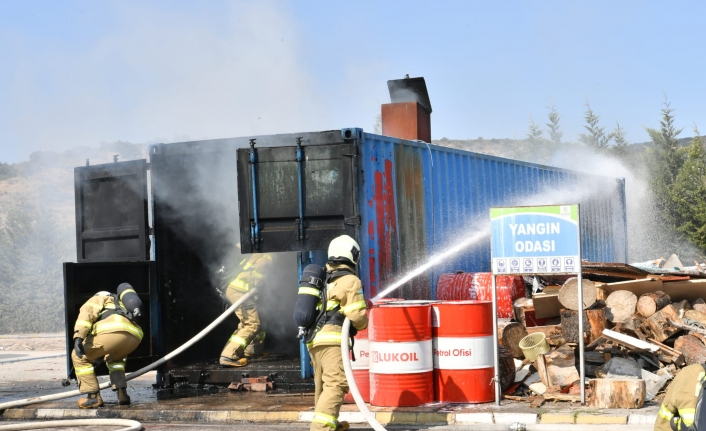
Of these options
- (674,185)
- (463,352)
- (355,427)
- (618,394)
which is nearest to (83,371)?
(355,427)

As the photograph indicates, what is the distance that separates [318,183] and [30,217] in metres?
39.6

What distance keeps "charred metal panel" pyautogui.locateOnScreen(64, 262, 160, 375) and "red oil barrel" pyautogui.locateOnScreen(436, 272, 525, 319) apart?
3966mm

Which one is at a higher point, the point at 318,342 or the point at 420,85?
the point at 420,85

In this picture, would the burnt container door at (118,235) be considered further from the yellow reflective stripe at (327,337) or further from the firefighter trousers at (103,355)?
the yellow reflective stripe at (327,337)

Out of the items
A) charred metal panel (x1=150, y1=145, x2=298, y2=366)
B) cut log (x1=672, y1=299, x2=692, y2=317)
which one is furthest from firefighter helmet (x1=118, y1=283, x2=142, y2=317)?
cut log (x1=672, y1=299, x2=692, y2=317)

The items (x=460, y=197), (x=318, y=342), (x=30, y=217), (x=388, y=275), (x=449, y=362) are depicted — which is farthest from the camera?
(x=30, y=217)

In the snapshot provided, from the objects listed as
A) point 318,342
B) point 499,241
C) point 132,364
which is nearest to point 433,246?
point 499,241

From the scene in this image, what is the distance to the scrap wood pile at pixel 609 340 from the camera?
29.4 ft

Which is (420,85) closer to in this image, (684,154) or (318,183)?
(318,183)

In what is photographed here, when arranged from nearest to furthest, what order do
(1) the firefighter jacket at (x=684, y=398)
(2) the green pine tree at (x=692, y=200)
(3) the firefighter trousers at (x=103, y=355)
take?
1. (1) the firefighter jacket at (x=684, y=398)
2. (3) the firefighter trousers at (x=103, y=355)
3. (2) the green pine tree at (x=692, y=200)

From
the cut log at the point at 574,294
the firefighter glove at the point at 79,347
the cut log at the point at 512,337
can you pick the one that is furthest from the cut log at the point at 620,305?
the firefighter glove at the point at 79,347

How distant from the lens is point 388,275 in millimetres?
11188

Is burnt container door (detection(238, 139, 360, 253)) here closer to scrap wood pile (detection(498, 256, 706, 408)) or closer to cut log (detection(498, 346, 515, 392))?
cut log (detection(498, 346, 515, 392))

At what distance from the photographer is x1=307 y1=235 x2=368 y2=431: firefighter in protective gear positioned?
754 cm
